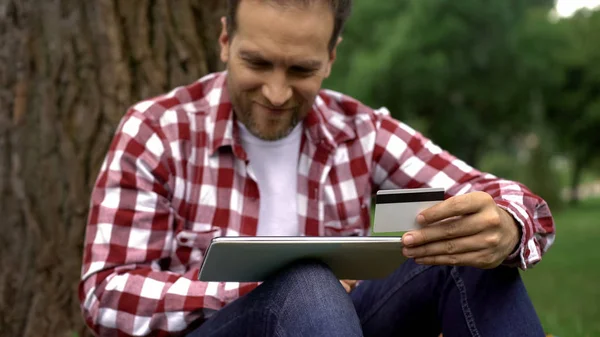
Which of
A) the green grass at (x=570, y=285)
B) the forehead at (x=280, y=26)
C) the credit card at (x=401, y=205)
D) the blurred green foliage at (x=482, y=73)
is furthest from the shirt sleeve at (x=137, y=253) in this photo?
the blurred green foliage at (x=482, y=73)

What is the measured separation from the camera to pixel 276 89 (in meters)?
2.35

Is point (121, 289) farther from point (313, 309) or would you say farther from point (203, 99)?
point (203, 99)

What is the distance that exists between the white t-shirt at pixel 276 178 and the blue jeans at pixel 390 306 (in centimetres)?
37

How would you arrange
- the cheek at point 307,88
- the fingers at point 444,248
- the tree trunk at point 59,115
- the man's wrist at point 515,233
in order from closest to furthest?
1. the fingers at point 444,248
2. the man's wrist at point 515,233
3. the cheek at point 307,88
4. the tree trunk at point 59,115

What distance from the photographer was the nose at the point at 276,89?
2352 millimetres

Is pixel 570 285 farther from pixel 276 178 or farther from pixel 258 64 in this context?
pixel 258 64

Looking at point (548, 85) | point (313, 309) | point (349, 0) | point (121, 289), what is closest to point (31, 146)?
point (121, 289)

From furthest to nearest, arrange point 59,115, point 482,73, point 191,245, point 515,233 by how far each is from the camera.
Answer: point 482,73 < point 59,115 < point 191,245 < point 515,233

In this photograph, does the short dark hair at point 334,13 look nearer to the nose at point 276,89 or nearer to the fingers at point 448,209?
the nose at point 276,89

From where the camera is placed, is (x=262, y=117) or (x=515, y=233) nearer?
(x=515, y=233)

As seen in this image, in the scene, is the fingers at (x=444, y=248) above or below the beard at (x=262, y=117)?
below

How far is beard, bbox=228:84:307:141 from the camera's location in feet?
7.95

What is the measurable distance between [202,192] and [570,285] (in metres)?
6.94

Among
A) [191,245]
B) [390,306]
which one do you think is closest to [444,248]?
[390,306]
